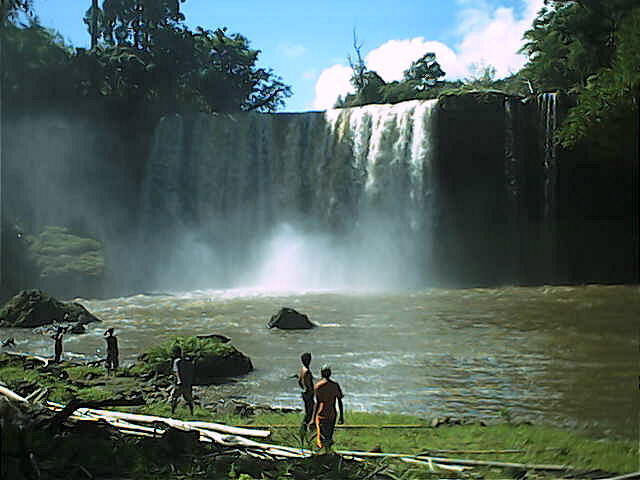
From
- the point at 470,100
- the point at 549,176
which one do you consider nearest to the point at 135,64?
the point at 470,100

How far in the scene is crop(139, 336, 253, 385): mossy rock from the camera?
11617 mm

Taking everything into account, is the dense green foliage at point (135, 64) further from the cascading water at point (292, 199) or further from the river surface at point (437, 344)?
the river surface at point (437, 344)

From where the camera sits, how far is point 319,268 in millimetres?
29703

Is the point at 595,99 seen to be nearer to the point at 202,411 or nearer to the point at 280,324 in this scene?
the point at 280,324

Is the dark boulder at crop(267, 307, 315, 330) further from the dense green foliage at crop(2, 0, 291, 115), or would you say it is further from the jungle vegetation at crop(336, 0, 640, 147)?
the dense green foliage at crop(2, 0, 291, 115)

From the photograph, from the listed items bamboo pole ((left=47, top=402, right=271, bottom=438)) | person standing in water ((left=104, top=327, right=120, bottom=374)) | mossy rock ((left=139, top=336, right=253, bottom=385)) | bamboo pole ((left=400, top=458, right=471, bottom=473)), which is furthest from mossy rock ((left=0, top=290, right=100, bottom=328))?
bamboo pole ((left=400, top=458, right=471, bottom=473))

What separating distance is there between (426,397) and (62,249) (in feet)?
70.7

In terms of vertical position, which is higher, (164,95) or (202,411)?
(164,95)

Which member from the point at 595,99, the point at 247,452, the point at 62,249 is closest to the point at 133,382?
the point at 247,452

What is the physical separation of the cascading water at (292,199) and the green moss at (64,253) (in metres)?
3.41

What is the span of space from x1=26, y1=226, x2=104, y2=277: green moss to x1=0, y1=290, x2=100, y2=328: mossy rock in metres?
6.08

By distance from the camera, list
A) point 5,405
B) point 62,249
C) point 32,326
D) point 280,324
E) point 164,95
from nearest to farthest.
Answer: point 5,405 → point 280,324 → point 32,326 → point 62,249 → point 164,95

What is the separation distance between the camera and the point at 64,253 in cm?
2731

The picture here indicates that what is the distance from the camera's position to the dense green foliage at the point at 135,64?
3066cm
